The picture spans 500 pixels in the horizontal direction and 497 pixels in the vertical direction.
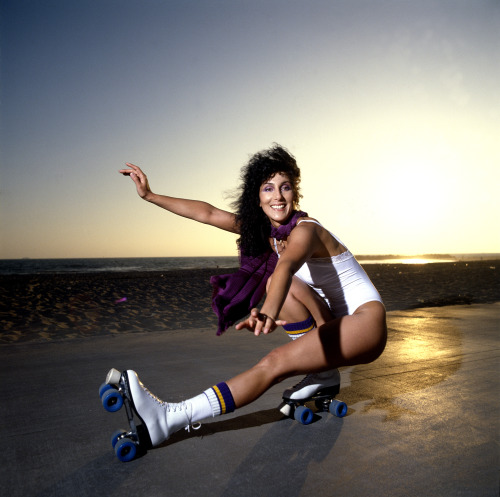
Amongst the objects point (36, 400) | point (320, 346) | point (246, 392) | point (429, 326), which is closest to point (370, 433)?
point (320, 346)

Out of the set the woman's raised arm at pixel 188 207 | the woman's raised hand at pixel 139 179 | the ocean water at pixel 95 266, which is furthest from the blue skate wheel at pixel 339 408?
the ocean water at pixel 95 266

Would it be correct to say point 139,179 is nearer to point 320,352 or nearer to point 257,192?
point 257,192

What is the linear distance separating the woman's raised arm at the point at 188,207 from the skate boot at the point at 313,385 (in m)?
1.05

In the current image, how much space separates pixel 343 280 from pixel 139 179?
4.91 ft

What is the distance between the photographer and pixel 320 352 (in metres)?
1.97

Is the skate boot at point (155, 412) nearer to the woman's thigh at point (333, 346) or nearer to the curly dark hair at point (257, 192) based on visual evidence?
the woman's thigh at point (333, 346)

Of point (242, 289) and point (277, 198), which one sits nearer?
point (277, 198)

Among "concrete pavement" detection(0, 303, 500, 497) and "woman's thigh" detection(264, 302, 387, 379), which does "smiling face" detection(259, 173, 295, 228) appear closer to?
"woman's thigh" detection(264, 302, 387, 379)

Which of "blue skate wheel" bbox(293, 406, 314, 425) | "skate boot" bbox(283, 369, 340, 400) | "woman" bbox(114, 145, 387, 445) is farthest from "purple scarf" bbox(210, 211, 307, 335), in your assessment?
"blue skate wheel" bbox(293, 406, 314, 425)

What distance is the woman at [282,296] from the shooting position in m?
1.81

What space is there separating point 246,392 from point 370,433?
684 millimetres

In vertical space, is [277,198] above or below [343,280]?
above

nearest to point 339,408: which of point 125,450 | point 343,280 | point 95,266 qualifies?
point 343,280

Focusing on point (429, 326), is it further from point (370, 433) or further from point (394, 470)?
point (394, 470)
